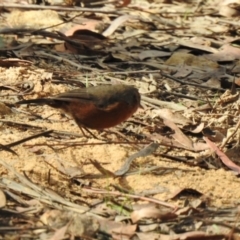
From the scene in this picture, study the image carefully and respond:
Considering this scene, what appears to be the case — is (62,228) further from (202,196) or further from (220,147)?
(220,147)

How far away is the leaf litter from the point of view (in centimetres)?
358

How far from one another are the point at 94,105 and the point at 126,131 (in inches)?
19.6

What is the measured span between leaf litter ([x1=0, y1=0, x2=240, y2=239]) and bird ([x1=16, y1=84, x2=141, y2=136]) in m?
0.14

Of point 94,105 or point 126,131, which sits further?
point 126,131

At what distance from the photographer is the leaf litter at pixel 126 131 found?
3.58m

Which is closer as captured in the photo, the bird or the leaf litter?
the leaf litter

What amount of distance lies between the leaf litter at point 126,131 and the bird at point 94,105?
0.45ft

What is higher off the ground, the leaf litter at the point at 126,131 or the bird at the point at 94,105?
the bird at the point at 94,105

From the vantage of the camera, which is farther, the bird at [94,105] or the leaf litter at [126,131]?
the bird at [94,105]

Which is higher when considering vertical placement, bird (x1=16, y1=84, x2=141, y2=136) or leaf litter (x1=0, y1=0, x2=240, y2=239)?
bird (x1=16, y1=84, x2=141, y2=136)

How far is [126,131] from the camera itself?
4867 mm

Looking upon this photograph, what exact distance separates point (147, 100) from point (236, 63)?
123 cm

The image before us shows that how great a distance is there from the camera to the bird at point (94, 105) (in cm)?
441

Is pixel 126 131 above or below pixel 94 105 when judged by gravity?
below
